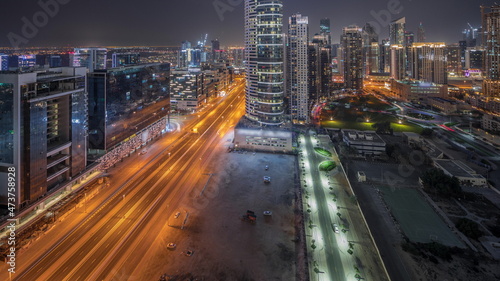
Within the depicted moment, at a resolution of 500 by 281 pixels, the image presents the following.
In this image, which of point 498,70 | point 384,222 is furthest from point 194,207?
point 498,70

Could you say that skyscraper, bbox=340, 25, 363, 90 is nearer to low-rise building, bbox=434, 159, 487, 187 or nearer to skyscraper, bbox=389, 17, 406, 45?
skyscraper, bbox=389, 17, 406, 45

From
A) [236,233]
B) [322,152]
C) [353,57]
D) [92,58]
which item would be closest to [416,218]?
[236,233]

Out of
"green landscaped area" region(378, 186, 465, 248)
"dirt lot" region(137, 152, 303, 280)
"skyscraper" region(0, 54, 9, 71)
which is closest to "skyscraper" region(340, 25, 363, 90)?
"green landscaped area" region(378, 186, 465, 248)

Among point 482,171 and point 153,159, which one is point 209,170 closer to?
point 153,159

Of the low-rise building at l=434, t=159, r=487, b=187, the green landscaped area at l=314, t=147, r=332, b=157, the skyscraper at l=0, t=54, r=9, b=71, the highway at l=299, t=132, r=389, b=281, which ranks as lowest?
the highway at l=299, t=132, r=389, b=281

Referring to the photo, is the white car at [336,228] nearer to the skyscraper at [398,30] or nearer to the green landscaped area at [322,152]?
Answer: the green landscaped area at [322,152]

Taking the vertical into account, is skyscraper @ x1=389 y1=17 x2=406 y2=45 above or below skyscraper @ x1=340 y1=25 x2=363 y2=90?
above
